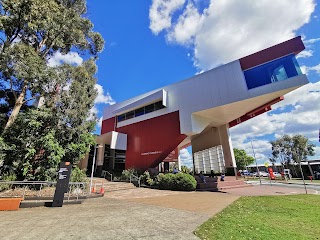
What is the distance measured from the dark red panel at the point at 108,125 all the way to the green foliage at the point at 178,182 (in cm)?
1376

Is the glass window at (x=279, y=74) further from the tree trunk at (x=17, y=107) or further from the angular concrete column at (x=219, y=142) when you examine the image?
the tree trunk at (x=17, y=107)

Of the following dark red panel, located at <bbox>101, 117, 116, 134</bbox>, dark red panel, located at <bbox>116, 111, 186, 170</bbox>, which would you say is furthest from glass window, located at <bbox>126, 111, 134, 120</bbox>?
dark red panel, located at <bbox>101, 117, 116, 134</bbox>

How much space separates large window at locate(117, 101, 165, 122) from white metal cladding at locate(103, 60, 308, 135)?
2.49 ft

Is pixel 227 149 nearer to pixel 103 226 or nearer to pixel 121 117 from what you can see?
pixel 121 117

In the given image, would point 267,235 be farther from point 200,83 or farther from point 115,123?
point 115,123

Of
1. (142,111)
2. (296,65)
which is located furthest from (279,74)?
(142,111)

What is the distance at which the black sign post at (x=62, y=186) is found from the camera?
8.47 m

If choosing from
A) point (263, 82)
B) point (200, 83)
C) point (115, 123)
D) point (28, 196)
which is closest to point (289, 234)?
point (28, 196)

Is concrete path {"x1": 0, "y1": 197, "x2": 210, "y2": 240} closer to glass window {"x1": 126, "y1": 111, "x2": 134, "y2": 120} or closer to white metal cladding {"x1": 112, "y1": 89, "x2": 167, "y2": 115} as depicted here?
white metal cladding {"x1": 112, "y1": 89, "x2": 167, "y2": 115}

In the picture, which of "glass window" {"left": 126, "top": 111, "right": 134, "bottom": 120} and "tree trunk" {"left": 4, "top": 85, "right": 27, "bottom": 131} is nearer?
"tree trunk" {"left": 4, "top": 85, "right": 27, "bottom": 131}

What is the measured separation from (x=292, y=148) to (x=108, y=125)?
38545mm

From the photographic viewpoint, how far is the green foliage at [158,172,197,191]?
1527cm

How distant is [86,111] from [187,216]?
37.7ft

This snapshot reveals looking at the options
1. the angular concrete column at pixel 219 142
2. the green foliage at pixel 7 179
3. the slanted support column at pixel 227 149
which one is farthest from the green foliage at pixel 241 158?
the green foliage at pixel 7 179
